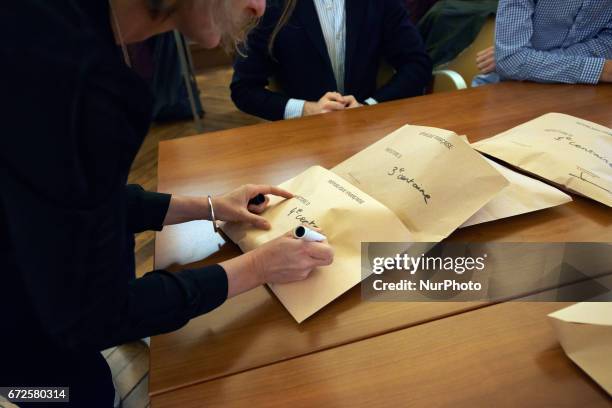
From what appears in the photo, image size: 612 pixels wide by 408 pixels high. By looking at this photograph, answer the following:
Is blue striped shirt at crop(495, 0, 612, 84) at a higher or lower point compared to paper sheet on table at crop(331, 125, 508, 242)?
higher

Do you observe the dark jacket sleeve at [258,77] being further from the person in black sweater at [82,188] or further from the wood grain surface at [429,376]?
the wood grain surface at [429,376]

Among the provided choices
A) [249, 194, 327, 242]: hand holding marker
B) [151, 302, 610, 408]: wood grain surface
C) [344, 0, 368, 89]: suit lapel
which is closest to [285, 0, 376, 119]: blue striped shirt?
[344, 0, 368, 89]: suit lapel

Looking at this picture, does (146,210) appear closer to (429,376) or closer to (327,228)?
(327,228)

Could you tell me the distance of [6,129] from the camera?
0.38 meters

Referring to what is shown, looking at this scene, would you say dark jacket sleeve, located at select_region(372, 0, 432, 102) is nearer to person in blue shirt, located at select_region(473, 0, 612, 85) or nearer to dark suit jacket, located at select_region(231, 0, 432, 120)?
dark suit jacket, located at select_region(231, 0, 432, 120)

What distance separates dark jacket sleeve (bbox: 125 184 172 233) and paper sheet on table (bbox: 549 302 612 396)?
2.02 feet

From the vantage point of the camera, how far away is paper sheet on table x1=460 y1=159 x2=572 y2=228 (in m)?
0.73

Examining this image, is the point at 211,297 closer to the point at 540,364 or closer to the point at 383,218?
the point at 383,218

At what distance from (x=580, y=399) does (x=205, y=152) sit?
0.87 m

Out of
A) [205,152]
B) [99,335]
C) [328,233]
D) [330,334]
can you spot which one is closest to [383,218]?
[328,233]

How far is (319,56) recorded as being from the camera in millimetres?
1484

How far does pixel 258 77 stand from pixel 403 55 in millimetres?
504

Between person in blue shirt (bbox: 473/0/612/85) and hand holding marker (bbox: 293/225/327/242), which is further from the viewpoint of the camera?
person in blue shirt (bbox: 473/0/612/85)

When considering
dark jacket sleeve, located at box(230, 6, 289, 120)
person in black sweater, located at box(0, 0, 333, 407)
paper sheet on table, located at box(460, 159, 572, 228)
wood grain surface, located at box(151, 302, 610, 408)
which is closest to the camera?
person in black sweater, located at box(0, 0, 333, 407)
